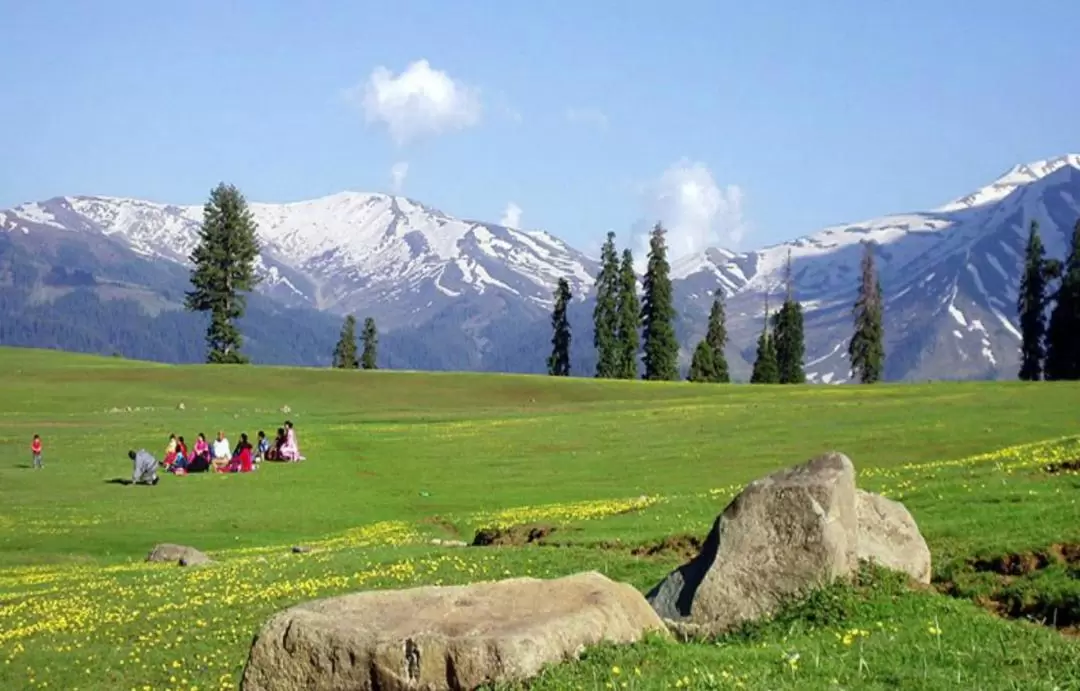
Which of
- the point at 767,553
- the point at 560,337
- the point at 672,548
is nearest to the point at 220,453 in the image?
the point at 672,548

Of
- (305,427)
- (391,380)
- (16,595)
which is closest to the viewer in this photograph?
(16,595)

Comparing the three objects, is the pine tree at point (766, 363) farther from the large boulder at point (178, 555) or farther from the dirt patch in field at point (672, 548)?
the dirt patch in field at point (672, 548)

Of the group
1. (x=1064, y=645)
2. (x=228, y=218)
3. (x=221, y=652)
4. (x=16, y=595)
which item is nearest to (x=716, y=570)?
(x=1064, y=645)

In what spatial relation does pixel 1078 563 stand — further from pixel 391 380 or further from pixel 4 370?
pixel 4 370

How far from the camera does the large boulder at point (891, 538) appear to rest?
61.1ft

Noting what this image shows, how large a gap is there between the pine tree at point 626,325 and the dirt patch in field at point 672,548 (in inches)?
4610

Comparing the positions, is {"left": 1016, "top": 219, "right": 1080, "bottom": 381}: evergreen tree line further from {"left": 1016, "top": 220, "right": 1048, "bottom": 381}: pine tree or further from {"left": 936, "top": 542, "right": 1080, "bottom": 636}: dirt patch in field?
{"left": 936, "top": 542, "right": 1080, "bottom": 636}: dirt patch in field

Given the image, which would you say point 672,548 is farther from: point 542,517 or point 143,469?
point 143,469

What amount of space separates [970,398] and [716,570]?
48.3 metres

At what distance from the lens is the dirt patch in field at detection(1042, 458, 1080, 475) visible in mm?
28811

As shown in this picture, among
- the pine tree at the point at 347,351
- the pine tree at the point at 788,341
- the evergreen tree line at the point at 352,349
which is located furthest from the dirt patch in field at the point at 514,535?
the pine tree at the point at 347,351

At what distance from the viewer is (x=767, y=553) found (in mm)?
17719

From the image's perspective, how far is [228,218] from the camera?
5354 inches

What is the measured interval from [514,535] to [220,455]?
29.3 m
